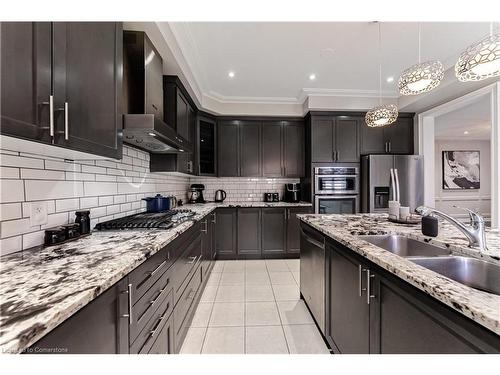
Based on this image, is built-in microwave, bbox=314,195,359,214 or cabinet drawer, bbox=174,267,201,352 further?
built-in microwave, bbox=314,195,359,214

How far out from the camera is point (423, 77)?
161cm

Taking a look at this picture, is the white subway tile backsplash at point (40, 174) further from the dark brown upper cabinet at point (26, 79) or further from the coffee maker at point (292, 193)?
the coffee maker at point (292, 193)

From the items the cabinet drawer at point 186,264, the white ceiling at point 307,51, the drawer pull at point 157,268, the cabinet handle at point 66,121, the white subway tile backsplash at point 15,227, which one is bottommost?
the cabinet drawer at point 186,264

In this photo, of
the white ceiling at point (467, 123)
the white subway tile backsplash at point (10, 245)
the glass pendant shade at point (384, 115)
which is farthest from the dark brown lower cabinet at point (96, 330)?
the white ceiling at point (467, 123)

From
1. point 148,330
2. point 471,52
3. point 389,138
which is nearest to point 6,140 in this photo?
point 148,330

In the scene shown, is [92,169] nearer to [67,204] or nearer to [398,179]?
[67,204]

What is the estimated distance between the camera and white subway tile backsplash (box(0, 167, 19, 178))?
98cm

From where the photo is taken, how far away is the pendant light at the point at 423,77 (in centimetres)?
159

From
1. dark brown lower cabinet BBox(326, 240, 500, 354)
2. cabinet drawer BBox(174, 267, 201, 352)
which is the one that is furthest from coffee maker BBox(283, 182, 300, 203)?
dark brown lower cabinet BBox(326, 240, 500, 354)

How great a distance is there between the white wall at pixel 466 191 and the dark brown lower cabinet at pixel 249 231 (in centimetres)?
663

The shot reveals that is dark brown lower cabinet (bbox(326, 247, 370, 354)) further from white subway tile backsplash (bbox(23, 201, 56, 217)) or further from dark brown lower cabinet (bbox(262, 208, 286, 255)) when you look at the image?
dark brown lower cabinet (bbox(262, 208, 286, 255))

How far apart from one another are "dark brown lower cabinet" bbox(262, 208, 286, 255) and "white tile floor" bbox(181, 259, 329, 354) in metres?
0.65
